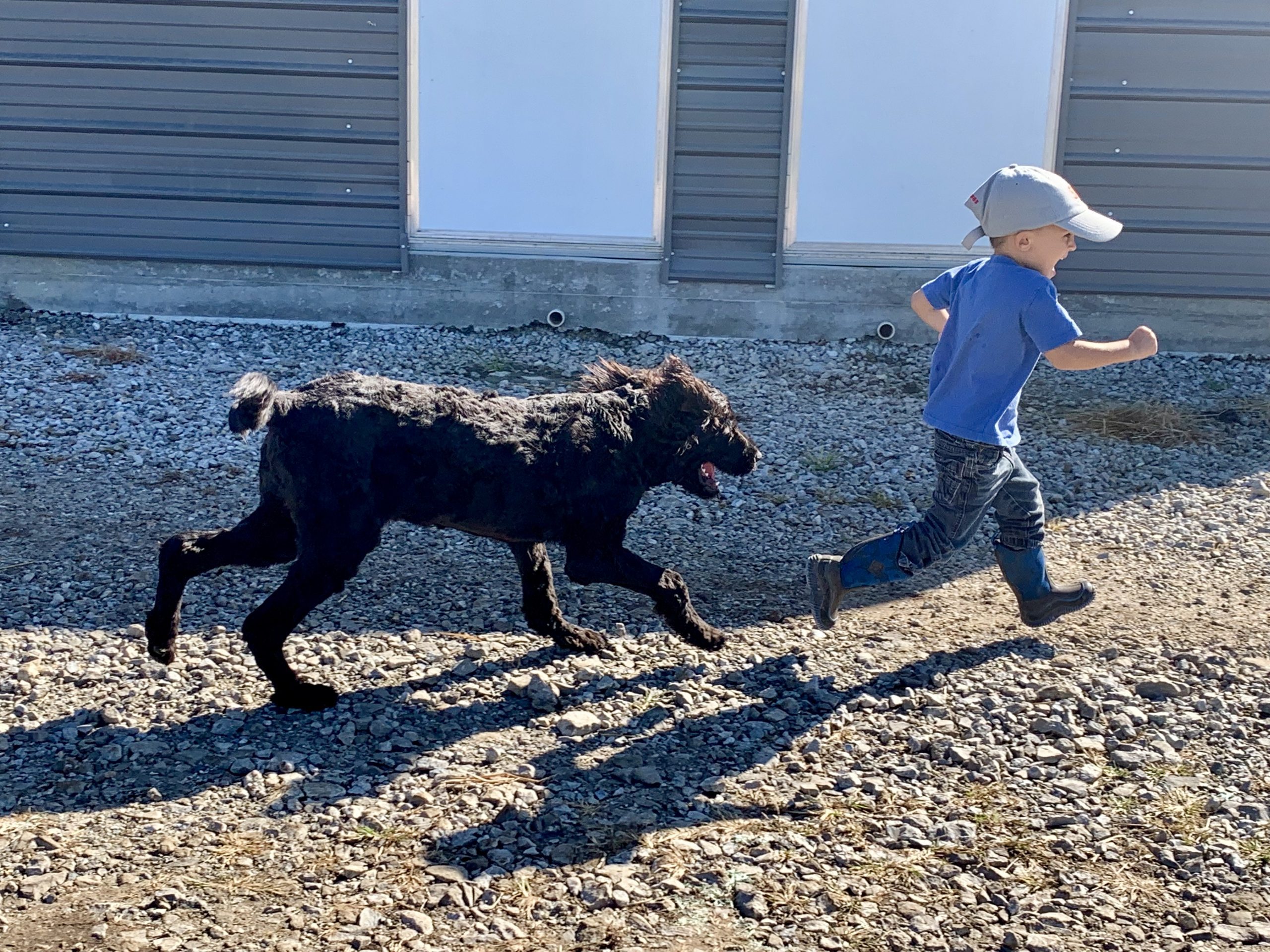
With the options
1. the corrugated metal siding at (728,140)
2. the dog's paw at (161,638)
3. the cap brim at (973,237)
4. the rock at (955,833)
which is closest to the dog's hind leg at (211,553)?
the dog's paw at (161,638)

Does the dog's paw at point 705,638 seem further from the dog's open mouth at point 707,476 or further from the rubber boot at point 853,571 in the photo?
the dog's open mouth at point 707,476

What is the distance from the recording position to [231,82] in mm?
10578

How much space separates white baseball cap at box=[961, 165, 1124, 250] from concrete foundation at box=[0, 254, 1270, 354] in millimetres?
5825

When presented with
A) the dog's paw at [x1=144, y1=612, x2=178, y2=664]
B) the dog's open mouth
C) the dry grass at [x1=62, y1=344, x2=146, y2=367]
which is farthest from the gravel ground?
the dry grass at [x1=62, y1=344, x2=146, y2=367]

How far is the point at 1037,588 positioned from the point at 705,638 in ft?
4.53

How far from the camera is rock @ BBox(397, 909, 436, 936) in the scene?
339 centimetres

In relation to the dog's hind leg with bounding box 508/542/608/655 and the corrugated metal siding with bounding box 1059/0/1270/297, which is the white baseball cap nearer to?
the dog's hind leg with bounding box 508/542/608/655

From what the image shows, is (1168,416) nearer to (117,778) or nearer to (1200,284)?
(1200,284)

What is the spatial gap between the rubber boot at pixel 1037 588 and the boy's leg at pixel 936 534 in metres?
0.26

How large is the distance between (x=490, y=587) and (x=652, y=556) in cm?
92

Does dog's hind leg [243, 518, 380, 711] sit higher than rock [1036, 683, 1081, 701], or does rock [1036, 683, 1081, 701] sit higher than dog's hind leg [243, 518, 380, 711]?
dog's hind leg [243, 518, 380, 711]

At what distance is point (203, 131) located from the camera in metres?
10.7

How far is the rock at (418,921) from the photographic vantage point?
339cm

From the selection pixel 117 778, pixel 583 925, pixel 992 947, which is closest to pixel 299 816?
pixel 117 778
